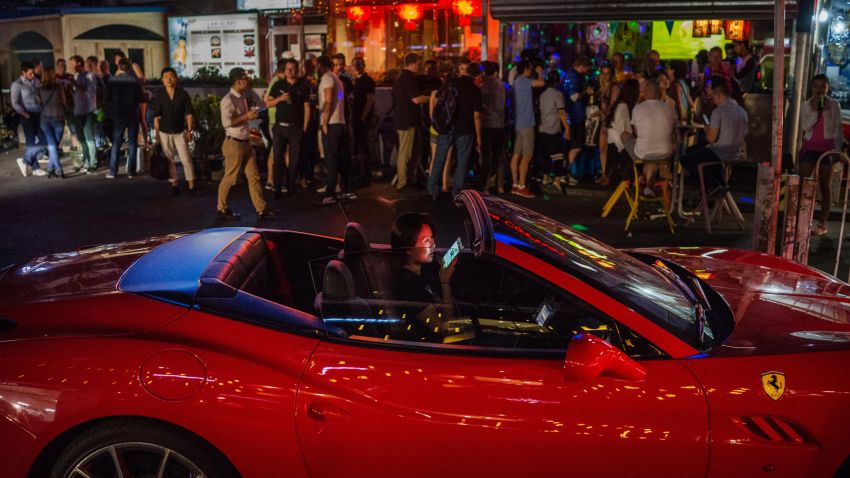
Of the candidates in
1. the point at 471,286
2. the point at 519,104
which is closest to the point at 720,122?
the point at 519,104

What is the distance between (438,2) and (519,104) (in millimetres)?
4744

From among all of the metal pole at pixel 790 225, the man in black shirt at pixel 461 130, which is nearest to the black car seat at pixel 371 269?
the metal pole at pixel 790 225

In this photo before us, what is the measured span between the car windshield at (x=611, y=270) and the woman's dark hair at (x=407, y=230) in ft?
1.21

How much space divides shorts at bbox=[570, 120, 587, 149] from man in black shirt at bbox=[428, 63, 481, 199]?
1591 millimetres

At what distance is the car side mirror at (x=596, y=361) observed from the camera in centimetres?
297

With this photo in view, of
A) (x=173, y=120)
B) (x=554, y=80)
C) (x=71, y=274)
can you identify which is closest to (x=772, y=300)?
(x=71, y=274)

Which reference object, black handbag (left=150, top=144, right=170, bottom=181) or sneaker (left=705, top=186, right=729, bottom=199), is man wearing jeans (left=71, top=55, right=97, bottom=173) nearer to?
black handbag (left=150, top=144, right=170, bottom=181)

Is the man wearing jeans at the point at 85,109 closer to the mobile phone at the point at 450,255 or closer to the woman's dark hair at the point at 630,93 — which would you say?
the woman's dark hair at the point at 630,93

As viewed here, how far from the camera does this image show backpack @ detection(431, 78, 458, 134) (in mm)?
11125

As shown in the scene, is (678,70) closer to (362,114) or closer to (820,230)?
(820,230)

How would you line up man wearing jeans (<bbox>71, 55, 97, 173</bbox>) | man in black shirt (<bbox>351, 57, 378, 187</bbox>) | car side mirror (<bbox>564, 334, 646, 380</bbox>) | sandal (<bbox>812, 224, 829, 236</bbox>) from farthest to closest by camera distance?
man wearing jeans (<bbox>71, 55, 97, 173</bbox>), man in black shirt (<bbox>351, 57, 378, 187</bbox>), sandal (<bbox>812, 224, 829, 236</bbox>), car side mirror (<bbox>564, 334, 646, 380</bbox>)

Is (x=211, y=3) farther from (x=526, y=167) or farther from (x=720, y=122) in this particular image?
(x=720, y=122)

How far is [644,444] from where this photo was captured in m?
3.04

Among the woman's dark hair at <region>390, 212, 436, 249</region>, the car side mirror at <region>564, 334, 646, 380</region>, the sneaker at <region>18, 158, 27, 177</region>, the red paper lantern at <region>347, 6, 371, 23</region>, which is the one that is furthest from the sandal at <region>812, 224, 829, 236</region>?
the sneaker at <region>18, 158, 27, 177</region>
